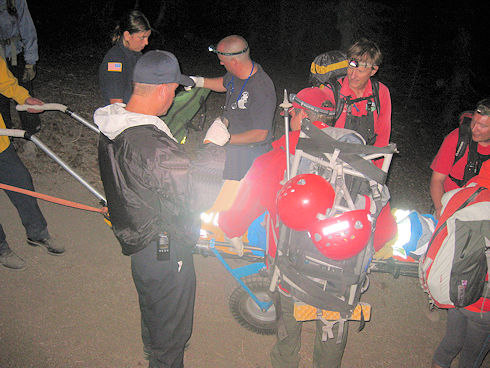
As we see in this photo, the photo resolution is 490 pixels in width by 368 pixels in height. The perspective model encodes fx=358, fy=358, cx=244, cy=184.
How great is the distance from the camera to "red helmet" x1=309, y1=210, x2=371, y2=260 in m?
2.10

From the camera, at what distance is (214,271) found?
4.76 metres

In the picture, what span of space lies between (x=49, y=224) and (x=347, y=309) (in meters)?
4.46

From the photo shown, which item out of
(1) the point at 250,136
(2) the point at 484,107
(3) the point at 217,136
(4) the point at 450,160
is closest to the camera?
(3) the point at 217,136

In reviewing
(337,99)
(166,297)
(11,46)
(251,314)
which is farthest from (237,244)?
(11,46)

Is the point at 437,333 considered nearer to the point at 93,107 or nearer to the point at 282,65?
the point at 93,107

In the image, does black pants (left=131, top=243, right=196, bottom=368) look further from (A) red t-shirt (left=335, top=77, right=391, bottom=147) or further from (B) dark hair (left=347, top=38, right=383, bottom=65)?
(B) dark hair (left=347, top=38, right=383, bottom=65)

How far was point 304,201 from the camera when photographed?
7.11ft

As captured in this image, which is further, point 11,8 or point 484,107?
point 11,8

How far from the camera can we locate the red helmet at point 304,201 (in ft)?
7.13

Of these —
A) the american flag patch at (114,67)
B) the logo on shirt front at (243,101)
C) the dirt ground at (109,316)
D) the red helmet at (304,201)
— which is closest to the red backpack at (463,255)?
the red helmet at (304,201)

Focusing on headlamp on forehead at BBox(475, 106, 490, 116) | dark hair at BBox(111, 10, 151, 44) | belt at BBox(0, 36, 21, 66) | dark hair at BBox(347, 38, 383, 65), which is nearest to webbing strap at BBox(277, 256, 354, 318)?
headlamp on forehead at BBox(475, 106, 490, 116)

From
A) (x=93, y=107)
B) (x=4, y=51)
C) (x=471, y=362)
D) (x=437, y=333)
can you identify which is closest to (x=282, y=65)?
(x=93, y=107)

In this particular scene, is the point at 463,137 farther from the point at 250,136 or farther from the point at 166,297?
the point at 166,297

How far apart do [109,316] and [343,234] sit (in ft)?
9.89
